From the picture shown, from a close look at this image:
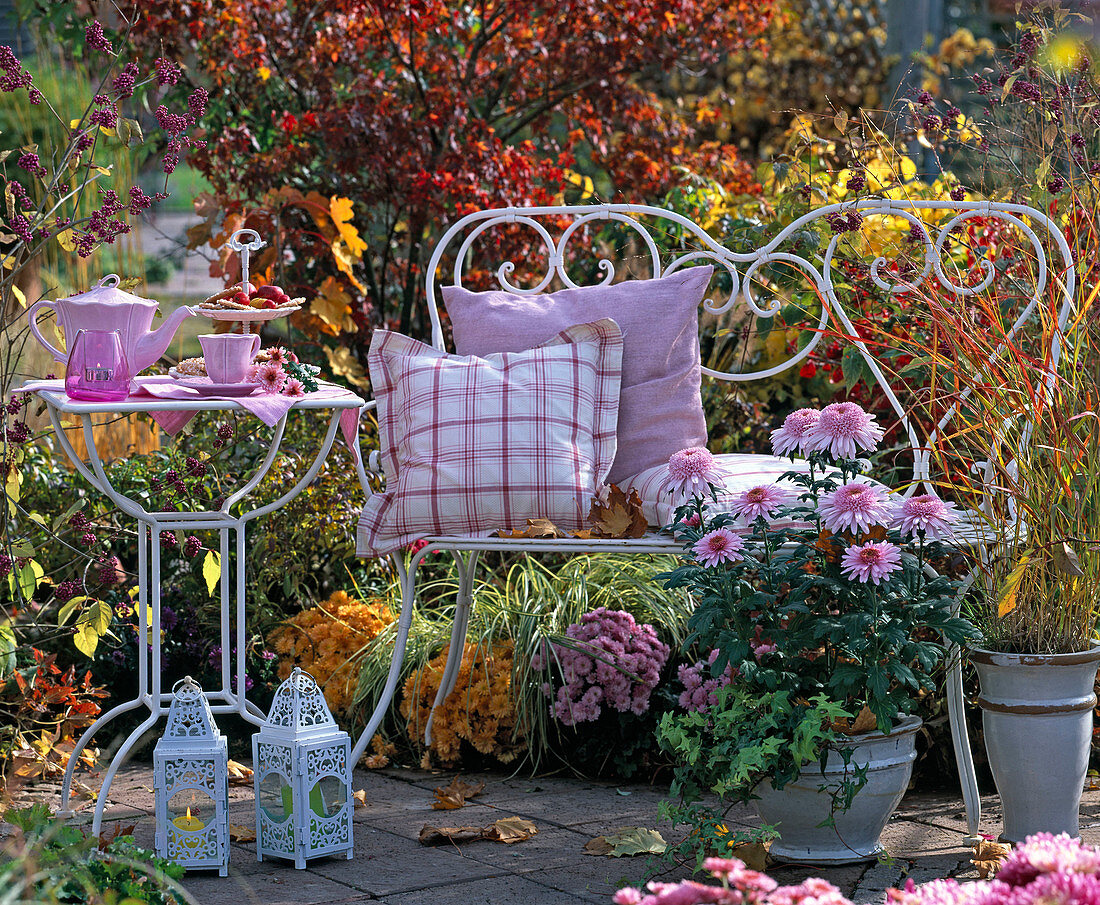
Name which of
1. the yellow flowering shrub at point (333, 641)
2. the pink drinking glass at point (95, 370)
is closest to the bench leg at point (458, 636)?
the yellow flowering shrub at point (333, 641)

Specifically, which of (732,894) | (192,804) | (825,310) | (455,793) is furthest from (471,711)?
(732,894)

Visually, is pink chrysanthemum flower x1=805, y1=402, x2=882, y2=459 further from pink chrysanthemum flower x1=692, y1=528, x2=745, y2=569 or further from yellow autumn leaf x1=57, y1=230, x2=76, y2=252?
yellow autumn leaf x1=57, y1=230, x2=76, y2=252

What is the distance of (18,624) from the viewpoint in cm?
307

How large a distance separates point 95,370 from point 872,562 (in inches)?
54.9

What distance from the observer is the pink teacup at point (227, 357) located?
2.51 m

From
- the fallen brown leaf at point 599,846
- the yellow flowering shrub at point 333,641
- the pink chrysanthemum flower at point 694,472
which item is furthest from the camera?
the yellow flowering shrub at point 333,641

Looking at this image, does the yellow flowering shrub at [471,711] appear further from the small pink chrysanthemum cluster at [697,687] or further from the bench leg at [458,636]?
the small pink chrysanthemum cluster at [697,687]

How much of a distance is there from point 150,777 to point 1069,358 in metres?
2.04

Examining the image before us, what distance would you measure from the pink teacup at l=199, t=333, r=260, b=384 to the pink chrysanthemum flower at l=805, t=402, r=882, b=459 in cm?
107

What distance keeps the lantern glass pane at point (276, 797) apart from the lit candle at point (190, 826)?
125mm

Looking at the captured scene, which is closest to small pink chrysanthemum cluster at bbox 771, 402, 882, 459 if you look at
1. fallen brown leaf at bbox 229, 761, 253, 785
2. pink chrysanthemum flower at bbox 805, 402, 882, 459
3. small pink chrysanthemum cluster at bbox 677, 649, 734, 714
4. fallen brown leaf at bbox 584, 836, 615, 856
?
pink chrysanthemum flower at bbox 805, 402, 882, 459

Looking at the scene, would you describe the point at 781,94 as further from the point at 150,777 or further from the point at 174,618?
the point at 150,777

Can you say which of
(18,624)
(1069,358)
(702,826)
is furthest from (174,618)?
(1069,358)

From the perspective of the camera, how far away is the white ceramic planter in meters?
2.20
